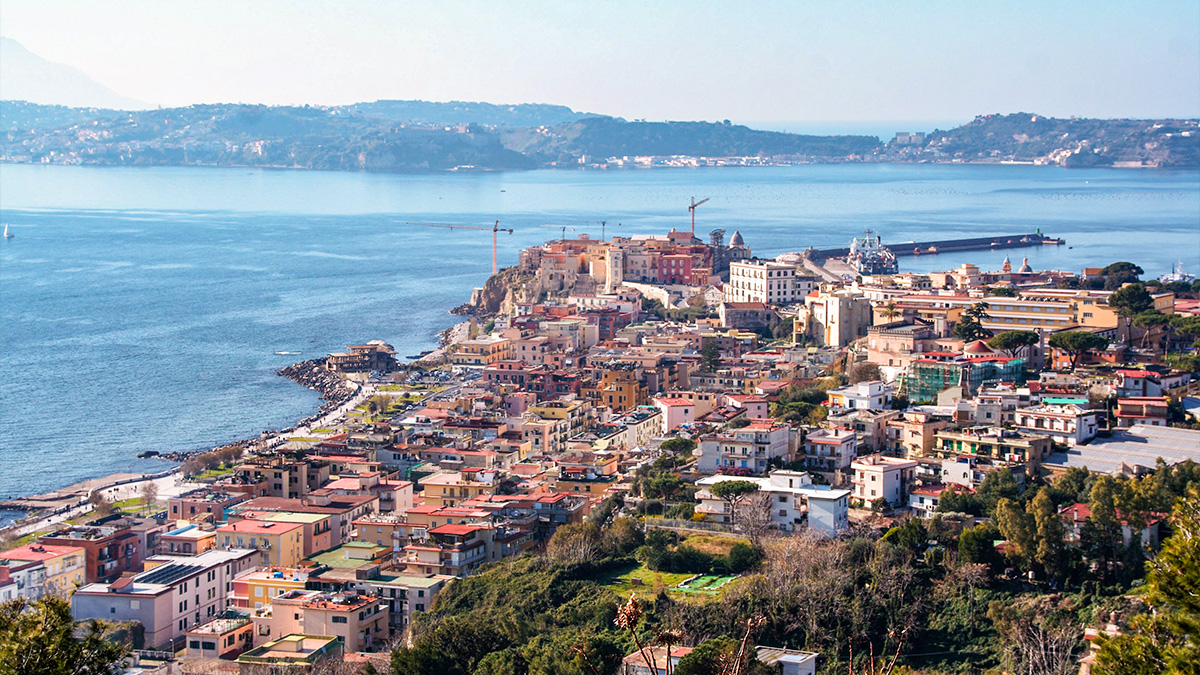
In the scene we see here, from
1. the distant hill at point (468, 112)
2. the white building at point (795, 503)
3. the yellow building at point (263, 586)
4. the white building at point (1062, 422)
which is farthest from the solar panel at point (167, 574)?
the distant hill at point (468, 112)

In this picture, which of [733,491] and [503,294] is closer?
[733,491]

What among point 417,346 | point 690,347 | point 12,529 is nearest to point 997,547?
point 12,529

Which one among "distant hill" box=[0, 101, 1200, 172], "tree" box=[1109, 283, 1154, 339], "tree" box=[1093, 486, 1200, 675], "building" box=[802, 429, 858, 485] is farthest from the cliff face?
"distant hill" box=[0, 101, 1200, 172]

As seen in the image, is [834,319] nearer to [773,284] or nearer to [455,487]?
[773,284]

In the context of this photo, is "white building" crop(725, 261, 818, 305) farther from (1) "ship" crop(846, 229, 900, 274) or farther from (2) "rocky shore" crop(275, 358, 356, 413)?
(2) "rocky shore" crop(275, 358, 356, 413)

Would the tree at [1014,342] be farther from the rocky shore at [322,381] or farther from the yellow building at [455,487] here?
the rocky shore at [322,381]

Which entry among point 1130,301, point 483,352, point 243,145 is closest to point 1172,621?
point 1130,301
